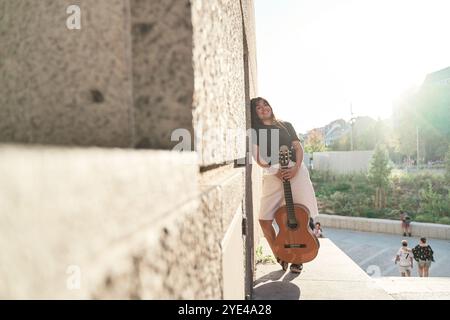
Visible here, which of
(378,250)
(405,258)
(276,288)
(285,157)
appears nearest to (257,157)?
(285,157)

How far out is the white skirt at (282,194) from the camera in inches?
142

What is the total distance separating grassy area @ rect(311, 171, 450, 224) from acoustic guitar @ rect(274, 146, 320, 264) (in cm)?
1367

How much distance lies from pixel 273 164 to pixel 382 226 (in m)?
12.6

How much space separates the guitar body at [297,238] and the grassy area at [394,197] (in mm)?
13661

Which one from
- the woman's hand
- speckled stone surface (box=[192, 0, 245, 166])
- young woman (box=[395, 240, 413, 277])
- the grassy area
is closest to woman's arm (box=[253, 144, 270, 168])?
the woman's hand

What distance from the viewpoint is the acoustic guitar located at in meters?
3.48

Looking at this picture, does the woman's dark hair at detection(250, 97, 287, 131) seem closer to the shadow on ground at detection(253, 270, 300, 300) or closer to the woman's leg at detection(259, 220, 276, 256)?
the woman's leg at detection(259, 220, 276, 256)

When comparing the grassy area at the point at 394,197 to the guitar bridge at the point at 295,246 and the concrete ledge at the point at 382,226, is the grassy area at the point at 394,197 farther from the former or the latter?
the guitar bridge at the point at 295,246

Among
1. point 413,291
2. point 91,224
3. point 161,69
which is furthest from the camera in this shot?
point 413,291

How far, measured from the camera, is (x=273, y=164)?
3615mm

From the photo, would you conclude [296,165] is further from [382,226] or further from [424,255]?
[382,226]
